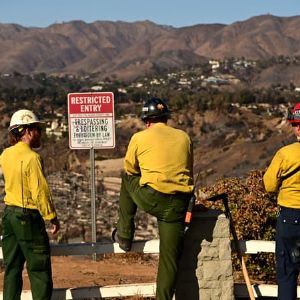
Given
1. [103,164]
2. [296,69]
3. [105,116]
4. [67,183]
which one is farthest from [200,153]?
[296,69]

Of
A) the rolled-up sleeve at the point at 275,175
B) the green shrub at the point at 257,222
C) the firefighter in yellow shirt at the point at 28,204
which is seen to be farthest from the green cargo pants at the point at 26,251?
the green shrub at the point at 257,222

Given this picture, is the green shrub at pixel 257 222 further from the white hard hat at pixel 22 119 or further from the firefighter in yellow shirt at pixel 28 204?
the white hard hat at pixel 22 119

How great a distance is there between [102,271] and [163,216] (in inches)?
138

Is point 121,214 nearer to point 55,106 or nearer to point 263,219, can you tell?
point 263,219

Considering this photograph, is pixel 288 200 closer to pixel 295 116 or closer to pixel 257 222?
pixel 295 116

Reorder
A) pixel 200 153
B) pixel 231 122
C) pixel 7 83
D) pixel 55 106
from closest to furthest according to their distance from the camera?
1. pixel 200 153
2. pixel 231 122
3. pixel 55 106
4. pixel 7 83

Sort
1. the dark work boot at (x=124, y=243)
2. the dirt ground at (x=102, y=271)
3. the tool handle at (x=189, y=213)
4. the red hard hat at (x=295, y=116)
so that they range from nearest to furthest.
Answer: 1. the red hard hat at (x=295, y=116)
2. the tool handle at (x=189, y=213)
3. the dark work boot at (x=124, y=243)
4. the dirt ground at (x=102, y=271)

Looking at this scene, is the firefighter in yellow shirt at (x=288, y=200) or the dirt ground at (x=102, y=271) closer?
the firefighter in yellow shirt at (x=288, y=200)

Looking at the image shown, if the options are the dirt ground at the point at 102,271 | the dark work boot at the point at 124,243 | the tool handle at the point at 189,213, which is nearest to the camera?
the tool handle at the point at 189,213

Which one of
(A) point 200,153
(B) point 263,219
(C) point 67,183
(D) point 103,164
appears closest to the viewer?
(B) point 263,219

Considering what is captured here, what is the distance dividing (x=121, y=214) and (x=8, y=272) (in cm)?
99

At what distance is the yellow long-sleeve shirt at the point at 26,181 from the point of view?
19.4ft

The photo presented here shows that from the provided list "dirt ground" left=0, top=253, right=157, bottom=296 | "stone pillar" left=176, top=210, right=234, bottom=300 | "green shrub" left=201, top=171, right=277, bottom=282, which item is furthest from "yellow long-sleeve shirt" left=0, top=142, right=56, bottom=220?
"green shrub" left=201, top=171, right=277, bottom=282

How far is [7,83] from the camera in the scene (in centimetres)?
14262
